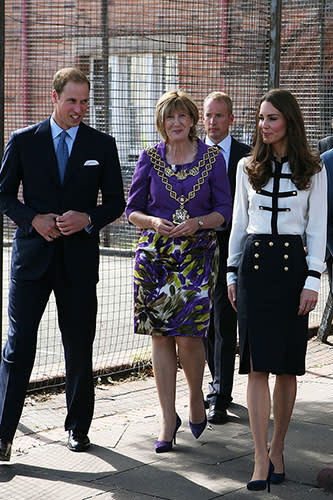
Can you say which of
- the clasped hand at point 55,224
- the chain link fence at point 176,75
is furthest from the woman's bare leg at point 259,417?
the chain link fence at point 176,75

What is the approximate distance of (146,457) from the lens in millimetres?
5348

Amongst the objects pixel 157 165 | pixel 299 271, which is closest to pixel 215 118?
pixel 157 165

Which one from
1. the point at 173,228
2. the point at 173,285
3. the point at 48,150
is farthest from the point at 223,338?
the point at 48,150

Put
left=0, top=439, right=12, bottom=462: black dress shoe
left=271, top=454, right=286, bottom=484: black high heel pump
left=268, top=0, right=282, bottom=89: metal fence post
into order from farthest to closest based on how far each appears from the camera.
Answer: left=268, top=0, right=282, bottom=89: metal fence post < left=0, top=439, right=12, bottom=462: black dress shoe < left=271, top=454, right=286, bottom=484: black high heel pump

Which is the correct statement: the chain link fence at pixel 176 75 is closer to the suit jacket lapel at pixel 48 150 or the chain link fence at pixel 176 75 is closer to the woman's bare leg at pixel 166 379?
the woman's bare leg at pixel 166 379

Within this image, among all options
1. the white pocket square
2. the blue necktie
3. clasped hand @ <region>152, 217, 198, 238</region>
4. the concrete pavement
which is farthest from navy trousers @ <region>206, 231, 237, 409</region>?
the blue necktie

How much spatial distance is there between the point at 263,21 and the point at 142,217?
10.3ft

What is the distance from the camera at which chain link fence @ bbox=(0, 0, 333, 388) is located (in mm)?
7949

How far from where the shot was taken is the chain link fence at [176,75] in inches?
313

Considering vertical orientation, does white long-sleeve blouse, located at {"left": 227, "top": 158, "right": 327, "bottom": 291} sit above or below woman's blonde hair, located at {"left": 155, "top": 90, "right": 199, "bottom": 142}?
below

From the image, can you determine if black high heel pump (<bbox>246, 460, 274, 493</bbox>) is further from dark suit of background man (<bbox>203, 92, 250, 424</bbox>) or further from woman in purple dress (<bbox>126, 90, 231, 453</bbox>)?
dark suit of background man (<bbox>203, 92, 250, 424</bbox>)

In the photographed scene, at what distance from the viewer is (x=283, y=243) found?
473cm

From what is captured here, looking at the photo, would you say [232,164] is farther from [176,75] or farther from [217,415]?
[176,75]

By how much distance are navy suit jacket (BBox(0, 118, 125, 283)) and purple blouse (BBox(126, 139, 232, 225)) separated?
0.26 meters
